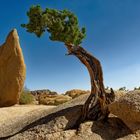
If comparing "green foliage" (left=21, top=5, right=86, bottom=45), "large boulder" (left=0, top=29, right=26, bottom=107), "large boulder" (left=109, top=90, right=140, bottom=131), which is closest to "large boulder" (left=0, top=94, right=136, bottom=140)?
"large boulder" (left=109, top=90, right=140, bottom=131)

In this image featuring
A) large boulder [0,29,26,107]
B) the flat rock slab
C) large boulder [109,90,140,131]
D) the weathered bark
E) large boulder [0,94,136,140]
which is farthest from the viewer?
large boulder [0,29,26,107]

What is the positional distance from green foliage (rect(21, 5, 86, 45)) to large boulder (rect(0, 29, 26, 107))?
1037 centimetres

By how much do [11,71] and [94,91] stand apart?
1253cm

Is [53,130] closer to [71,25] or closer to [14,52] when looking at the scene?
[71,25]

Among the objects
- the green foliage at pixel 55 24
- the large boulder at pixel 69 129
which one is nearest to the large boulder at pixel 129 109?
the large boulder at pixel 69 129

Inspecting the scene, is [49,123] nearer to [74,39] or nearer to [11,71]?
[74,39]

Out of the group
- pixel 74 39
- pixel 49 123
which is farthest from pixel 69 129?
pixel 74 39

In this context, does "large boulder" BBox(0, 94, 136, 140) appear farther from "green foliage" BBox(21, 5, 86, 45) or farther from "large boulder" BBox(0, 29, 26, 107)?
"large boulder" BBox(0, 29, 26, 107)

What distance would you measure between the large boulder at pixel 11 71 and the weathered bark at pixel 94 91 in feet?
37.9

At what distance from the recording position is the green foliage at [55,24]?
15.5m

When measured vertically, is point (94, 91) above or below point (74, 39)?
below

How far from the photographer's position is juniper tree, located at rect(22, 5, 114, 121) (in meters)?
14.4

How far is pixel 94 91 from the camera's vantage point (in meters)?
14.6

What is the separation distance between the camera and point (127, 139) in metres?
12.5
